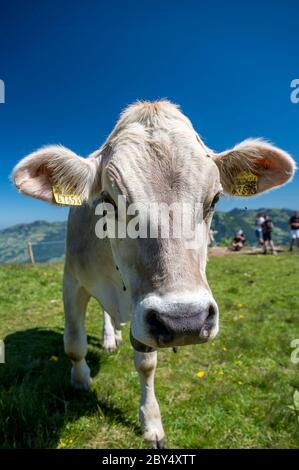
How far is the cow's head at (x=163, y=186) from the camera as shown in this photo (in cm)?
224

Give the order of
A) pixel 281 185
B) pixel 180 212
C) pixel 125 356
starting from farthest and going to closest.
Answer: pixel 125 356 < pixel 281 185 < pixel 180 212

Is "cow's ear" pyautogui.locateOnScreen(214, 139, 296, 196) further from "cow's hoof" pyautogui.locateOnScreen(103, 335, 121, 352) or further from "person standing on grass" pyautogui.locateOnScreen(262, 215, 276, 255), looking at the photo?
"person standing on grass" pyautogui.locateOnScreen(262, 215, 276, 255)

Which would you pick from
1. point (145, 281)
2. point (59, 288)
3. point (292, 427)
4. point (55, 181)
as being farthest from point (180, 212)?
point (59, 288)

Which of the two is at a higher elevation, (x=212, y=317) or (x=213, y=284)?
(x=212, y=317)

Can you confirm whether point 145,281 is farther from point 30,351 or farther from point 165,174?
point 30,351

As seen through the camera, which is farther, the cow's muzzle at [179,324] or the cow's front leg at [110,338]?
the cow's front leg at [110,338]

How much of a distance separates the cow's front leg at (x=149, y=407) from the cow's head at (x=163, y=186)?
39.7 inches

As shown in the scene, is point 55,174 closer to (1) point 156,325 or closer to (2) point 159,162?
(2) point 159,162

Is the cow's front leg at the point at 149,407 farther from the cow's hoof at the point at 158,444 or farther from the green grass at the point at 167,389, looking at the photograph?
the green grass at the point at 167,389

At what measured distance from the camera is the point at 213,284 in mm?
11852

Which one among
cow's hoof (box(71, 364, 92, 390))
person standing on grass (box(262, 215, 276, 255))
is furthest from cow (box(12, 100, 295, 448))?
person standing on grass (box(262, 215, 276, 255))

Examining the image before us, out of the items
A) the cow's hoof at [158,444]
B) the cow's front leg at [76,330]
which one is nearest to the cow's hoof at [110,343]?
the cow's front leg at [76,330]

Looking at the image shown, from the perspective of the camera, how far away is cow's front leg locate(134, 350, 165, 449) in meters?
3.67
